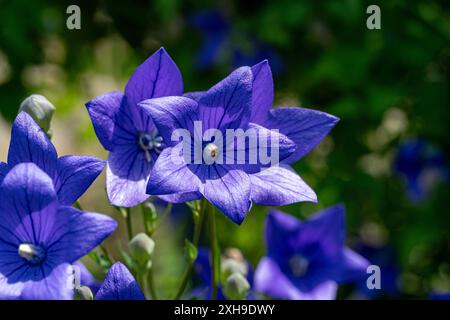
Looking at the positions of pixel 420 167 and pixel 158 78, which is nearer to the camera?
pixel 158 78

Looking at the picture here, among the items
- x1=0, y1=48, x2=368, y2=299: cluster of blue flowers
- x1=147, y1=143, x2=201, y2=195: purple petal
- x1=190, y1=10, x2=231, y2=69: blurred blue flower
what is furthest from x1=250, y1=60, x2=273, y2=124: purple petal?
x1=190, y1=10, x2=231, y2=69: blurred blue flower

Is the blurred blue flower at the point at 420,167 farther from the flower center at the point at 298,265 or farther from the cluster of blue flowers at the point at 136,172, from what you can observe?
the cluster of blue flowers at the point at 136,172

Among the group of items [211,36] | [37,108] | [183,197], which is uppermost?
[211,36]

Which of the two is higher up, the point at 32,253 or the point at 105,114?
the point at 105,114

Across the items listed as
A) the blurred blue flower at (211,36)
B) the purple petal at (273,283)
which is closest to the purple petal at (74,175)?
the purple petal at (273,283)

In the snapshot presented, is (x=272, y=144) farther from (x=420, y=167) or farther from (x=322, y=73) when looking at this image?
(x=420, y=167)

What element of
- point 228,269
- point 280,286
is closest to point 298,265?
point 280,286

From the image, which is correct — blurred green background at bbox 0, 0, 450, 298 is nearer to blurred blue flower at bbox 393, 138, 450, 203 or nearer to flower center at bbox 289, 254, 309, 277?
blurred blue flower at bbox 393, 138, 450, 203
